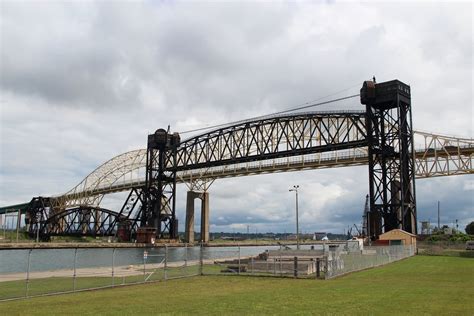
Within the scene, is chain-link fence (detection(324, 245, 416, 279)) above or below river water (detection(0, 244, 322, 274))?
above

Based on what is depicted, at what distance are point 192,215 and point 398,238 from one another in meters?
71.6

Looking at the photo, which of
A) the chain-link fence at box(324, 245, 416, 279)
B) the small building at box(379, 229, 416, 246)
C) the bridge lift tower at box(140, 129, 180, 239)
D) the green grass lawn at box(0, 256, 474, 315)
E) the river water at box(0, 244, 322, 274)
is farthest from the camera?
the bridge lift tower at box(140, 129, 180, 239)

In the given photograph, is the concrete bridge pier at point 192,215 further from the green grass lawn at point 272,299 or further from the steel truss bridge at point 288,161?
the green grass lawn at point 272,299

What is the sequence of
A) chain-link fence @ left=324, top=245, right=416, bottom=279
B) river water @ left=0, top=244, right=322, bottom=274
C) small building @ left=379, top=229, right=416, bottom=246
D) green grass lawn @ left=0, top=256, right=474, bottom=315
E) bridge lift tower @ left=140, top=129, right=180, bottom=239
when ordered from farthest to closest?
bridge lift tower @ left=140, top=129, right=180, bottom=239
small building @ left=379, top=229, right=416, bottom=246
river water @ left=0, top=244, right=322, bottom=274
chain-link fence @ left=324, top=245, right=416, bottom=279
green grass lawn @ left=0, top=256, right=474, bottom=315

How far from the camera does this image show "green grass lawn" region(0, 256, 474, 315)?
18.3 m

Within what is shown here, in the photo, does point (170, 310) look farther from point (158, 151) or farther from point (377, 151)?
point (158, 151)

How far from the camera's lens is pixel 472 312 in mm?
17031

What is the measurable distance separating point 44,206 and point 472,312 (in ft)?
571

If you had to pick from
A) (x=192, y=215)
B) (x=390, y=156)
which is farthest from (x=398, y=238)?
(x=192, y=215)

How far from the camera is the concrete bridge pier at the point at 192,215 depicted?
126 metres

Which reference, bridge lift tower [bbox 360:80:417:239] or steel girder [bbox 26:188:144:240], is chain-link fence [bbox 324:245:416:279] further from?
steel girder [bbox 26:188:144:240]

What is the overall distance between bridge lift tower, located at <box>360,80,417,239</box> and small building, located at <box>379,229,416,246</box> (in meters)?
4.65

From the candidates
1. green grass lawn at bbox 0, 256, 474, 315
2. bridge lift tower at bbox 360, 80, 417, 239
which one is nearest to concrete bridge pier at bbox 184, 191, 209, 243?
bridge lift tower at bbox 360, 80, 417, 239

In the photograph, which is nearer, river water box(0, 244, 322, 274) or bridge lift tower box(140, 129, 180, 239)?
river water box(0, 244, 322, 274)
